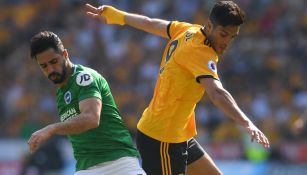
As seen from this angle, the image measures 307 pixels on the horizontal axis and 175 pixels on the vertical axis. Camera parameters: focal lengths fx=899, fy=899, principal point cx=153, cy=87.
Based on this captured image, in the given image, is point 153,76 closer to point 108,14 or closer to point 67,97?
point 108,14

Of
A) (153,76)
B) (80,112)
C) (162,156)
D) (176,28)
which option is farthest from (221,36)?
(153,76)

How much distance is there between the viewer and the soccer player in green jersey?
7.30 meters

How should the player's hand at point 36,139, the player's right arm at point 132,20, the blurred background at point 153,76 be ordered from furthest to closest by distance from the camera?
the blurred background at point 153,76 → the player's right arm at point 132,20 → the player's hand at point 36,139

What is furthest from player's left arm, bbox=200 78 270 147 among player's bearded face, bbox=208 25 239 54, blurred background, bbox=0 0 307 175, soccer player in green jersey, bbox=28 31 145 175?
blurred background, bbox=0 0 307 175

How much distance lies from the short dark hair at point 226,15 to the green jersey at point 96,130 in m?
1.11

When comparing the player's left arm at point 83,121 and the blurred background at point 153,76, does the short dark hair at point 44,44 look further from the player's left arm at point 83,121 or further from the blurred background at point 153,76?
the blurred background at point 153,76

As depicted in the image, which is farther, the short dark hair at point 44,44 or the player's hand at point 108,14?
the player's hand at point 108,14

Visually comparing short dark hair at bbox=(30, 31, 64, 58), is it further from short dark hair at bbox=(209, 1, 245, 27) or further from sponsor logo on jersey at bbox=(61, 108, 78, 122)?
short dark hair at bbox=(209, 1, 245, 27)

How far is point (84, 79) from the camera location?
728cm

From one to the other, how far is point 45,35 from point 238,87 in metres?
11.0

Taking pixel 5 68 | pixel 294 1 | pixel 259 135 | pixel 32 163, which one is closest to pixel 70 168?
pixel 32 163

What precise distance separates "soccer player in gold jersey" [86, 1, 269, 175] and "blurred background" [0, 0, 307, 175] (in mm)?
7399

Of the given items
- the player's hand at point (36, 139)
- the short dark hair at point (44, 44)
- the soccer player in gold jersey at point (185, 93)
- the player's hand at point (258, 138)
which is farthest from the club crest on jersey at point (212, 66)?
the player's hand at point (36, 139)

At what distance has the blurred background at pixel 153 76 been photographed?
16.2 m
